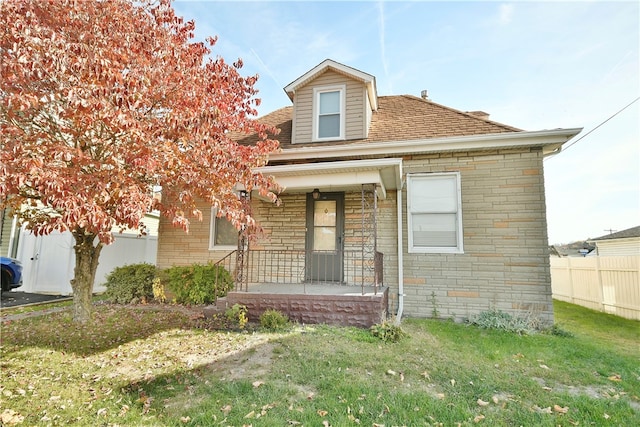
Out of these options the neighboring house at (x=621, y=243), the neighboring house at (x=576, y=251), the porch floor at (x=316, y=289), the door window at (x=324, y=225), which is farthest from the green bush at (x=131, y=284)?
the neighboring house at (x=576, y=251)

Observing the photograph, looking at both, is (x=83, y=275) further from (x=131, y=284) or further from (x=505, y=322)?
(x=505, y=322)

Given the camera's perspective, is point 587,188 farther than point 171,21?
Yes

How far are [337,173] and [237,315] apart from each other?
128 inches

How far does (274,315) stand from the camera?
5570 millimetres

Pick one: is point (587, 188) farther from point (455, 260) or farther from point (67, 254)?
point (67, 254)

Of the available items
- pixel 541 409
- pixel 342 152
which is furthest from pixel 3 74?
pixel 541 409

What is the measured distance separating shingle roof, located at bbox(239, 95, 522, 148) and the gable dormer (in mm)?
322

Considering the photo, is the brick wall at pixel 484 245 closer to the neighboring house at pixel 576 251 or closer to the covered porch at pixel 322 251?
the covered porch at pixel 322 251

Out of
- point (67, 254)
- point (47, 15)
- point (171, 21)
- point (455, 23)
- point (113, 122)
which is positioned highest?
point (455, 23)

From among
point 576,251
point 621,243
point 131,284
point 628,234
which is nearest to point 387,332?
point 131,284

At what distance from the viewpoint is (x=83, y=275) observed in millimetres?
5520

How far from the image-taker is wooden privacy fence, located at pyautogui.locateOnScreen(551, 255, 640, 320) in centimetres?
773

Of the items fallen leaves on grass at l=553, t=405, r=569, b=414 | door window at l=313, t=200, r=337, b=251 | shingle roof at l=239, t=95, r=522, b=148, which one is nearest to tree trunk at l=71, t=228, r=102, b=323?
door window at l=313, t=200, r=337, b=251

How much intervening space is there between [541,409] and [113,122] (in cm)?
551
